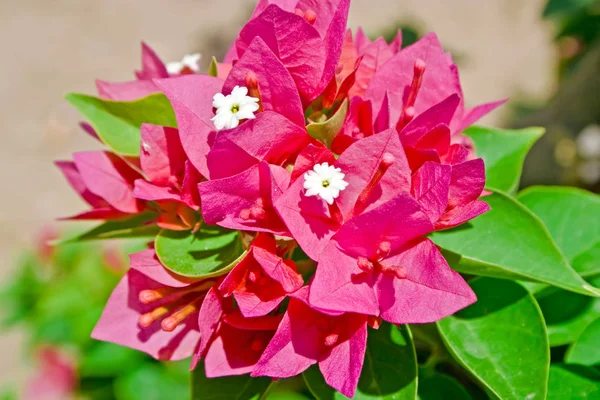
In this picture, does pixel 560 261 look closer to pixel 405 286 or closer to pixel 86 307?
pixel 405 286

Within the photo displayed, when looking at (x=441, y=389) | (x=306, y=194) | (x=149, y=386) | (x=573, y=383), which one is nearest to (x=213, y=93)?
(x=306, y=194)

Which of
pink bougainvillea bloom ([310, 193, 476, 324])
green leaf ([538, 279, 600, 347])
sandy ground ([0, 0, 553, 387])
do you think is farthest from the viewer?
sandy ground ([0, 0, 553, 387])

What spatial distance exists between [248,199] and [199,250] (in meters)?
0.14

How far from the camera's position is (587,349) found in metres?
0.95

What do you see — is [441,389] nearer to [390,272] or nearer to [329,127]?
[390,272]

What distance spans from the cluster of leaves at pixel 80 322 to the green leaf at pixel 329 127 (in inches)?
38.1

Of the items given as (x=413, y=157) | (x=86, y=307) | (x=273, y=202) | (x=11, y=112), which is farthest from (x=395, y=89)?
(x=11, y=112)

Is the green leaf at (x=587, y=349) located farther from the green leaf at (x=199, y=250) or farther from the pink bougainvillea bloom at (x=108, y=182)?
the pink bougainvillea bloom at (x=108, y=182)

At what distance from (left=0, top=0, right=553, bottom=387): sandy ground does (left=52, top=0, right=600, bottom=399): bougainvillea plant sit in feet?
9.86

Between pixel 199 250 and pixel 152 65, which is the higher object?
pixel 152 65

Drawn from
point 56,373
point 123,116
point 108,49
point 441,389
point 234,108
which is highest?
point 234,108

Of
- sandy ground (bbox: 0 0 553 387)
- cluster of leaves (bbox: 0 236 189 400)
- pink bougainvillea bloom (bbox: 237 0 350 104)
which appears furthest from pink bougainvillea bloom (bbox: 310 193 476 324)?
sandy ground (bbox: 0 0 553 387)

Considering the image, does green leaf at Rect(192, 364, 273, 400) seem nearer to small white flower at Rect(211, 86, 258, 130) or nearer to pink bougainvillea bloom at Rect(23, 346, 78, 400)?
small white flower at Rect(211, 86, 258, 130)

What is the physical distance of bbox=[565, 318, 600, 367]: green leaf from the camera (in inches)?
36.9
